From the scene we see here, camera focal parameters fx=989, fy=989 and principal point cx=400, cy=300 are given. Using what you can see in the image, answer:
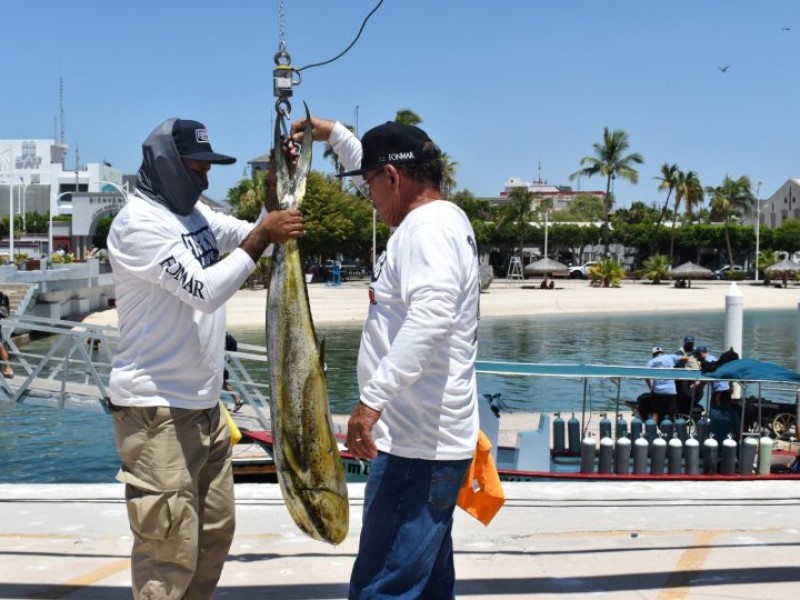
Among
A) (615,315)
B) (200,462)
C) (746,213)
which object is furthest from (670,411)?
(746,213)

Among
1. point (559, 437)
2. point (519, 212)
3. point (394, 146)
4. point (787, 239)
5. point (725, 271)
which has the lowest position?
point (559, 437)

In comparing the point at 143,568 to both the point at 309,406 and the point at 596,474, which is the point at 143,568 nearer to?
the point at 309,406

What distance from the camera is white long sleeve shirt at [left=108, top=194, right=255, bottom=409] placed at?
146 inches

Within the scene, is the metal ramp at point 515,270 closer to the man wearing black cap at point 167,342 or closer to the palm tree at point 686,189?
the palm tree at point 686,189

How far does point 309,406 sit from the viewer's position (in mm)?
3732

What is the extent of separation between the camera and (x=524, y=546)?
5500mm

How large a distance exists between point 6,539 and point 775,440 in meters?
10.6

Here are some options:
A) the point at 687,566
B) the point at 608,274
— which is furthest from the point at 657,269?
the point at 687,566

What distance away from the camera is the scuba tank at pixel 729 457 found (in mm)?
11695

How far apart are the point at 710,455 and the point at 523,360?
989 inches

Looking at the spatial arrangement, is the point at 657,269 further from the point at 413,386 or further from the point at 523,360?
the point at 413,386

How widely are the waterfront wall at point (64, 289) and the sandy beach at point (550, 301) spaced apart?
1447 mm

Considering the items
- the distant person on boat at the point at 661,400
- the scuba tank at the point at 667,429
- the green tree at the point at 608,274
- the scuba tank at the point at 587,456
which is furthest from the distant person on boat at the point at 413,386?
the green tree at the point at 608,274

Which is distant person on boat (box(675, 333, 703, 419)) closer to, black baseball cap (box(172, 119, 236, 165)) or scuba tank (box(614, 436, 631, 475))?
scuba tank (box(614, 436, 631, 475))
